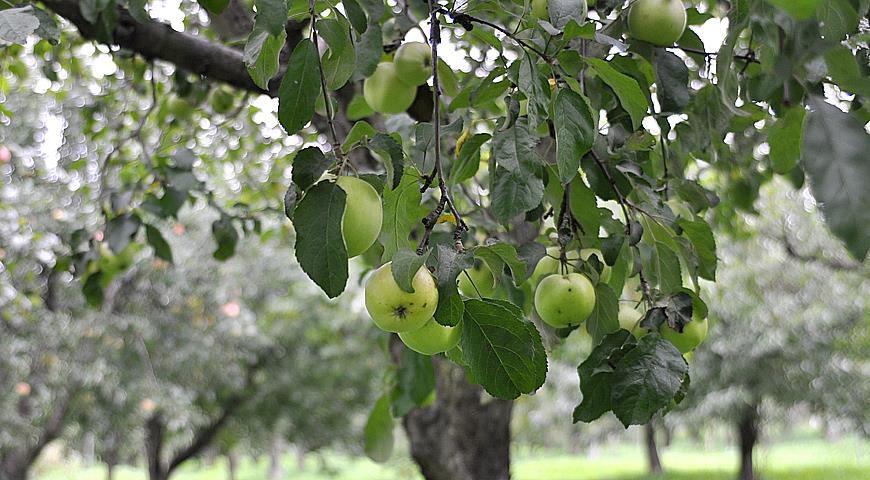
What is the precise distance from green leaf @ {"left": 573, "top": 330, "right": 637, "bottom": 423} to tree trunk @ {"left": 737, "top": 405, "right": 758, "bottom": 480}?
435 inches

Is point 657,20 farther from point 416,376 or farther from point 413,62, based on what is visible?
point 416,376

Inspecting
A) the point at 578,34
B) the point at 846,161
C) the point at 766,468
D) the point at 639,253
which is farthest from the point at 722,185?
the point at 766,468

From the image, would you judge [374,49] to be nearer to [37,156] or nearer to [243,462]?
[37,156]

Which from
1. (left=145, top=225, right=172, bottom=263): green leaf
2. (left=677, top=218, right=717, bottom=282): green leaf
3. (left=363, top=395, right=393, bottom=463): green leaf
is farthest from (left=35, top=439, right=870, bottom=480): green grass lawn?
(left=677, top=218, right=717, bottom=282): green leaf

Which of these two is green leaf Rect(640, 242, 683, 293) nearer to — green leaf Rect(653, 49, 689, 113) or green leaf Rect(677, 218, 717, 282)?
green leaf Rect(677, 218, 717, 282)

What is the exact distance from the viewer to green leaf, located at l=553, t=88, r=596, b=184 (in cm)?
87

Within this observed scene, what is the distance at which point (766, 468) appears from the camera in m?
14.7

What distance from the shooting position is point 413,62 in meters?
Answer: 1.28

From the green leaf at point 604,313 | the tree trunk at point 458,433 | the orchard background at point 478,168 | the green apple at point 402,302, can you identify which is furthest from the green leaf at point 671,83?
the tree trunk at point 458,433

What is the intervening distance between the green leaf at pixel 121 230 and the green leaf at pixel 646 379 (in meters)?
1.32

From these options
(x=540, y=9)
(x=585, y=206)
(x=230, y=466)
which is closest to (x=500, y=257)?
(x=585, y=206)

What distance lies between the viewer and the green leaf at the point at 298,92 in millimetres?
840

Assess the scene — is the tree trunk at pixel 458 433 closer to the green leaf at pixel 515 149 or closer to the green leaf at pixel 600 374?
the green leaf at pixel 600 374

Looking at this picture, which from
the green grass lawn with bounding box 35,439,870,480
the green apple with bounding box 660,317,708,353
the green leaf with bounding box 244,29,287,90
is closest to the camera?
the green leaf with bounding box 244,29,287,90
